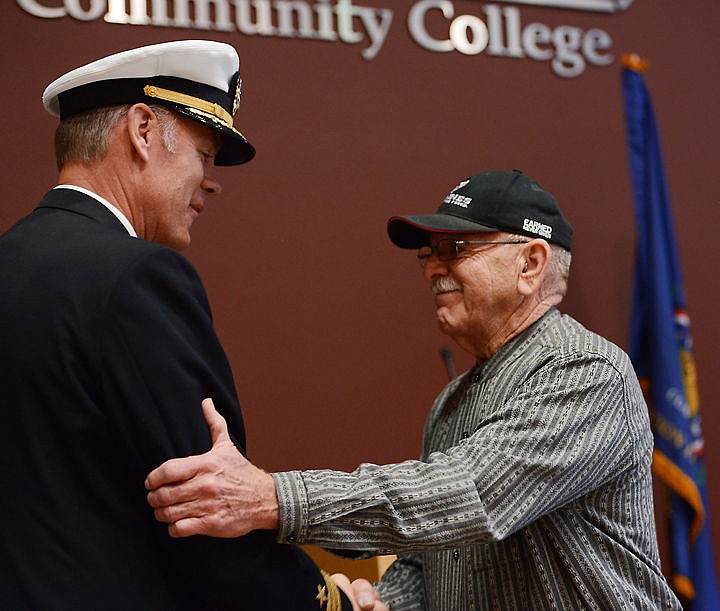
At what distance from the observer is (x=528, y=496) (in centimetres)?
148

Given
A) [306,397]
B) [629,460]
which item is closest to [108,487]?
[629,460]

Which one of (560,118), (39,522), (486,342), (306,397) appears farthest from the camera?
(560,118)

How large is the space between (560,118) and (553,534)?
6.44ft

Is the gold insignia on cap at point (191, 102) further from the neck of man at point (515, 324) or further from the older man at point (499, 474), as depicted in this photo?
the neck of man at point (515, 324)

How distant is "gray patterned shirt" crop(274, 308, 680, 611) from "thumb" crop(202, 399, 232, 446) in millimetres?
125

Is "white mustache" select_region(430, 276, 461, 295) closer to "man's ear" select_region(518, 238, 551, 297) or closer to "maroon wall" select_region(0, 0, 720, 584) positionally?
"man's ear" select_region(518, 238, 551, 297)

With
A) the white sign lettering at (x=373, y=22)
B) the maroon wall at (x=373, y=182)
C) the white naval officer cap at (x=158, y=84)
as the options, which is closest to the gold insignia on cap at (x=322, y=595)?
the white naval officer cap at (x=158, y=84)

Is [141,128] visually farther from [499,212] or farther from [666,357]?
[666,357]

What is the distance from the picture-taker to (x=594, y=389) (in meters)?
1.58

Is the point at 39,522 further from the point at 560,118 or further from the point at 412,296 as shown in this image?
the point at 560,118

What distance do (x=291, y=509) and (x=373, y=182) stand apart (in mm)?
1850

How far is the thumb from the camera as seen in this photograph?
1.29 meters

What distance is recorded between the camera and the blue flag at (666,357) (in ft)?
9.62

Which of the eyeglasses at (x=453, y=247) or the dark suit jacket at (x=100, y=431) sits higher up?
the eyeglasses at (x=453, y=247)
